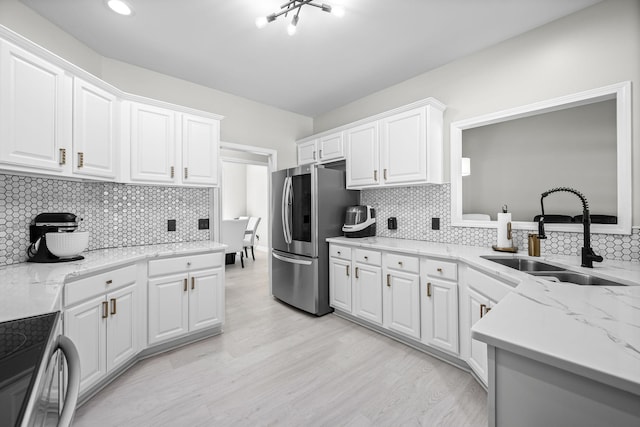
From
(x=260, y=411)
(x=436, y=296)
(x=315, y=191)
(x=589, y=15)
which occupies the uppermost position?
(x=589, y=15)

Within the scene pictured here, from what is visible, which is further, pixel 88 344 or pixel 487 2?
pixel 487 2

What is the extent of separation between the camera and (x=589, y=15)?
2.03 meters

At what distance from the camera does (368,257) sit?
9.07ft

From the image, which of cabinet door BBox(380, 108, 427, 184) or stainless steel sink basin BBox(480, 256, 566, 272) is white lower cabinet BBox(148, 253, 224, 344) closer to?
cabinet door BBox(380, 108, 427, 184)

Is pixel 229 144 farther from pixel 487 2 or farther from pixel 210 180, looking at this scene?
pixel 487 2

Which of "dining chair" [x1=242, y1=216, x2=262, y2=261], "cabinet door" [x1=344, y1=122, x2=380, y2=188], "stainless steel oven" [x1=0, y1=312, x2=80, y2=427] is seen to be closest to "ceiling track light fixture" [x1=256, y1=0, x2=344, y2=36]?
"cabinet door" [x1=344, y1=122, x2=380, y2=188]

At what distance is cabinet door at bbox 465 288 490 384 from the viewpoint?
177 centimetres

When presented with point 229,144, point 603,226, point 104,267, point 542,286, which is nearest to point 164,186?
point 229,144

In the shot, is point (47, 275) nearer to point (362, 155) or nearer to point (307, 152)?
point (362, 155)

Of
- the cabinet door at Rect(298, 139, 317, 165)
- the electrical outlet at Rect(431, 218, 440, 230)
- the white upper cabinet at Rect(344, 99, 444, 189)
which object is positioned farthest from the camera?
the cabinet door at Rect(298, 139, 317, 165)

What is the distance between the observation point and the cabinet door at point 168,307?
7.51ft

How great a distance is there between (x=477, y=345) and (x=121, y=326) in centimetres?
255

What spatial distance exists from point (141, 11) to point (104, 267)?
1912 mm

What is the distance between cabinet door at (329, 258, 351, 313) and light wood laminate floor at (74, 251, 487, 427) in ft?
1.18
